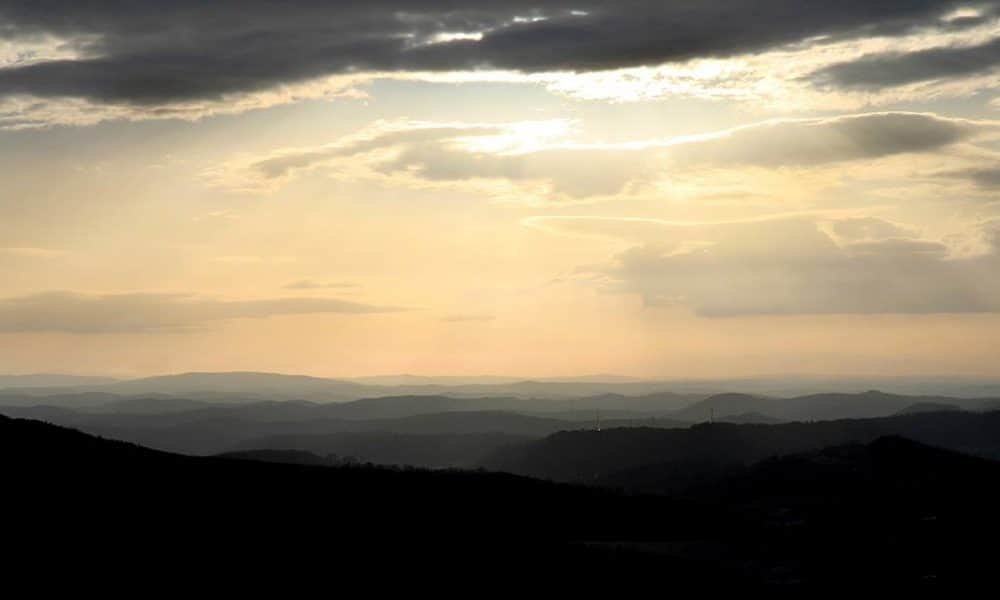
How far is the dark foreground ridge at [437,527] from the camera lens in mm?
57875

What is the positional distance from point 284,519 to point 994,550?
46.9 meters

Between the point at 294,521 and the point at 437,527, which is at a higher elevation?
the point at 294,521

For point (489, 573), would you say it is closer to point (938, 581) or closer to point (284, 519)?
point (284, 519)

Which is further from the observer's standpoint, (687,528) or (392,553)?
(687,528)

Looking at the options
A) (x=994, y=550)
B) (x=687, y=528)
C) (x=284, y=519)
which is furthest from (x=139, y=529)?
(x=994, y=550)

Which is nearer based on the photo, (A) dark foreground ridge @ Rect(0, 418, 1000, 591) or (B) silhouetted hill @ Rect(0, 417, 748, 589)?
(B) silhouetted hill @ Rect(0, 417, 748, 589)

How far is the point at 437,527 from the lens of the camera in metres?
69.5

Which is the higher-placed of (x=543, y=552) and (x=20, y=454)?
(x=20, y=454)

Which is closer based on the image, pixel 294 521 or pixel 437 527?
pixel 294 521

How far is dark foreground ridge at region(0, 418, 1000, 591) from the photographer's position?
5788 centimetres

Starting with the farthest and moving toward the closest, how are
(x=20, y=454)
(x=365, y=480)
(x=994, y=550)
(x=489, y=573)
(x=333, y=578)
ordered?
(x=365, y=480) → (x=994, y=550) → (x=20, y=454) → (x=489, y=573) → (x=333, y=578)

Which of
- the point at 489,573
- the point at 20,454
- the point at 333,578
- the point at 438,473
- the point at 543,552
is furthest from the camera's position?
the point at 438,473

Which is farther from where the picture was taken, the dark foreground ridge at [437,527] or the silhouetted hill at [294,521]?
the dark foreground ridge at [437,527]

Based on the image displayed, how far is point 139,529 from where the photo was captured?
5922 centimetres
